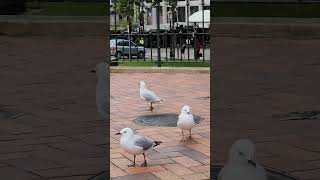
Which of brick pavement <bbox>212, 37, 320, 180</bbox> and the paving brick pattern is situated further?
brick pavement <bbox>212, 37, 320, 180</bbox>

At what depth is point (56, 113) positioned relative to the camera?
4.88m

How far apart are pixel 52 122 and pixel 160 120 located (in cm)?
100

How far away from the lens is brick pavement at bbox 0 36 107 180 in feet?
11.1

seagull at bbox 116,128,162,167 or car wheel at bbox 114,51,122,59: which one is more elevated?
seagull at bbox 116,128,162,167

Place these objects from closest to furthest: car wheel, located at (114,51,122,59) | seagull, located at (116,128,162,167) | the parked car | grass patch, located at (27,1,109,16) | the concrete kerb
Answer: grass patch, located at (27,1,109,16) → seagull, located at (116,128,162,167) → the concrete kerb → car wheel, located at (114,51,122,59) → the parked car

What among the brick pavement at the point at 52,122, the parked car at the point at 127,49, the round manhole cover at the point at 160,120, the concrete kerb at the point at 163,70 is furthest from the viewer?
the parked car at the point at 127,49

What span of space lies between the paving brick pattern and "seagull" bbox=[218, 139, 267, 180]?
663 mm

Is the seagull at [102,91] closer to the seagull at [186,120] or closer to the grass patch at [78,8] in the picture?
the seagull at [186,120]

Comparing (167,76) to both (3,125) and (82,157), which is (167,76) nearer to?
(3,125)

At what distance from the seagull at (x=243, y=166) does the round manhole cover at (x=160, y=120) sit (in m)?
2.24

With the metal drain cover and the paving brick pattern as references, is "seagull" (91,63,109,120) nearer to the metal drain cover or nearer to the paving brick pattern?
the paving brick pattern

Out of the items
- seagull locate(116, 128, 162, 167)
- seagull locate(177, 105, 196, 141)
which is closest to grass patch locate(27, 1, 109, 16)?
seagull locate(116, 128, 162, 167)

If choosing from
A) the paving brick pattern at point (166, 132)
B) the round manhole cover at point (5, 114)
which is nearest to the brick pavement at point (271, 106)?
the paving brick pattern at point (166, 132)

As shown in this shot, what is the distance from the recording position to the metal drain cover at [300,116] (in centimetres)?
466
